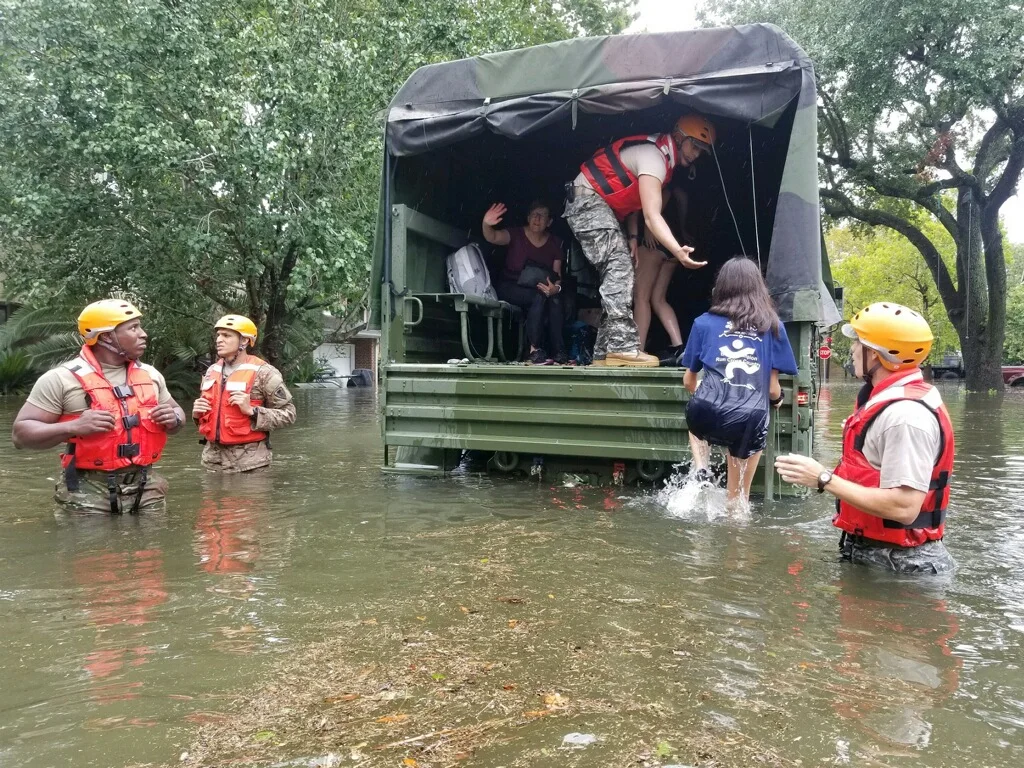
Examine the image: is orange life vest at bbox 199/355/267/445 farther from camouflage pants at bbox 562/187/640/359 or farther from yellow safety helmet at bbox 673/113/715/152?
yellow safety helmet at bbox 673/113/715/152

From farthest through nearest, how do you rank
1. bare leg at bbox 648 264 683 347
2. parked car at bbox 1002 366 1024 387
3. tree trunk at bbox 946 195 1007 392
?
parked car at bbox 1002 366 1024 387 < tree trunk at bbox 946 195 1007 392 < bare leg at bbox 648 264 683 347

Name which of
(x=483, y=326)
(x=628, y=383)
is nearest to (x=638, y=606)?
(x=628, y=383)

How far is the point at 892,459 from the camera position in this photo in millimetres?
3312

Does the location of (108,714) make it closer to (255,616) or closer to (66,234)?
(255,616)

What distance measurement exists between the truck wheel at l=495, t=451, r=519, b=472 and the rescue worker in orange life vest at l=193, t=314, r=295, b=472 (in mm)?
1698

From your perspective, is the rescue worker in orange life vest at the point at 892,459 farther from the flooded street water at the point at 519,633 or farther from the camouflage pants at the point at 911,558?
the flooded street water at the point at 519,633

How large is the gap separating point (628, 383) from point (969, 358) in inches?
850

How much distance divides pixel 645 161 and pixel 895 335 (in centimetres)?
334

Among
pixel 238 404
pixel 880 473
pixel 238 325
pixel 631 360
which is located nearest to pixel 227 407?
pixel 238 404

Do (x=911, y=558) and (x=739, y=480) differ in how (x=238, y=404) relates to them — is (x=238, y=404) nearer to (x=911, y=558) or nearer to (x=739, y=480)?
(x=739, y=480)

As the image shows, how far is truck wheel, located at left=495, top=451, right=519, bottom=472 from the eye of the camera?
6770 millimetres

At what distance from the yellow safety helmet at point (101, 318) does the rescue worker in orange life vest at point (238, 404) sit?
163 cm

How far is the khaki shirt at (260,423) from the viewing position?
6777 millimetres

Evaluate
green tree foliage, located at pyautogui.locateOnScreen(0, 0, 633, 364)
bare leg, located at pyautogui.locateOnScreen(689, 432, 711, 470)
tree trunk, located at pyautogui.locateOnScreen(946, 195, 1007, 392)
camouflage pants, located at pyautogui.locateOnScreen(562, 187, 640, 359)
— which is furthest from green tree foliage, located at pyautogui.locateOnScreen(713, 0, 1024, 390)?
bare leg, located at pyautogui.locateOnScreen(689, 432, 711, 470)
